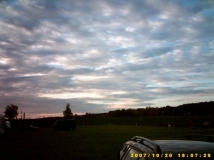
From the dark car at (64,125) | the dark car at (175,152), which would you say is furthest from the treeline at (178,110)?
the dark car at (175,152)

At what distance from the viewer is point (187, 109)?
362ft

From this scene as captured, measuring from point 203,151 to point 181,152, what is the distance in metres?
0.25

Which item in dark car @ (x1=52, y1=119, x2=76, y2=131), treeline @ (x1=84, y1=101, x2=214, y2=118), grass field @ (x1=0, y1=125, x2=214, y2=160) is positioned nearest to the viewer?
grass field @ (x1=0, y1=125, x2=214, y2=160)

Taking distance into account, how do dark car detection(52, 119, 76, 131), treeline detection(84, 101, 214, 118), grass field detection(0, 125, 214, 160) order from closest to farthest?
grass field detection(0, 125, 214, 160) < dark car detection(52, 119, 76, 131) < treeline detection(84, 101, 214, 118)

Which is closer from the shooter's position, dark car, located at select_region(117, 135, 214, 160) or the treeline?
dark car, located at select_region(117, 135, 214, 160)

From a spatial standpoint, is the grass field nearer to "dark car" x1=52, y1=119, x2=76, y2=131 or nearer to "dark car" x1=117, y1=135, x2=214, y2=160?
"dark car" x1=117, y1=135, x2=214, y2=160
